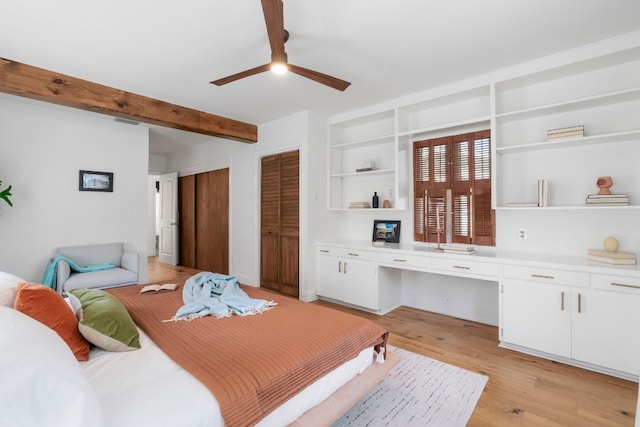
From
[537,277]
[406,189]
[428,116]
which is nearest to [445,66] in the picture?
[428,116]

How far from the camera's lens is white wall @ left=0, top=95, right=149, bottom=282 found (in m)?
3.56

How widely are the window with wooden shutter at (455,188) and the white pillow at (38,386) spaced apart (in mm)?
3205

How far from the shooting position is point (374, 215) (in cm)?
418

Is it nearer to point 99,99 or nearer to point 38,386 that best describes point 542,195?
point 38,386

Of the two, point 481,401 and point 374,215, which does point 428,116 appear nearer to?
point 374,215

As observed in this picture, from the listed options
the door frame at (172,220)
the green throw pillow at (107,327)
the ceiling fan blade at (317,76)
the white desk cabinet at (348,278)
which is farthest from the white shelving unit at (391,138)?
the door frame at (172,220)

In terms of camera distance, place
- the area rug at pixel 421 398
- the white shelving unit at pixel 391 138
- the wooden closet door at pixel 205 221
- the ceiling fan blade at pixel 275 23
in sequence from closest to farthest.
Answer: the ceiling fan blade at pixel 275 23, the area rug at pixel 421 398, the white shelving unit at pixel 391 138, the wooden closet door at pixel 205 221

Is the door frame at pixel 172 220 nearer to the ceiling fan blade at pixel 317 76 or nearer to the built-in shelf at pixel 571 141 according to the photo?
the ceiling fan blade at pixel 317 76

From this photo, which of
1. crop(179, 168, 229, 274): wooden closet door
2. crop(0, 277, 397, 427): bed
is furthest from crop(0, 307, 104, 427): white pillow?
Result: crop(179, 168, 229, 274): wooden closet door

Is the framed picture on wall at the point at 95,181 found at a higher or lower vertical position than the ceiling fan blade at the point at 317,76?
lower

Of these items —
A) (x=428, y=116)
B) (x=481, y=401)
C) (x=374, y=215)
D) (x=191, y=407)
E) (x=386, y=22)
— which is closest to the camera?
(x=191, y=407)

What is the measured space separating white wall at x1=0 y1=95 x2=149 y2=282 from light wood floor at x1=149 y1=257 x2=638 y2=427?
157 inches

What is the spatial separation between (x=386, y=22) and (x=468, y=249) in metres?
2.13

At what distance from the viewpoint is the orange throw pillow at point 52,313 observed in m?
1.29
